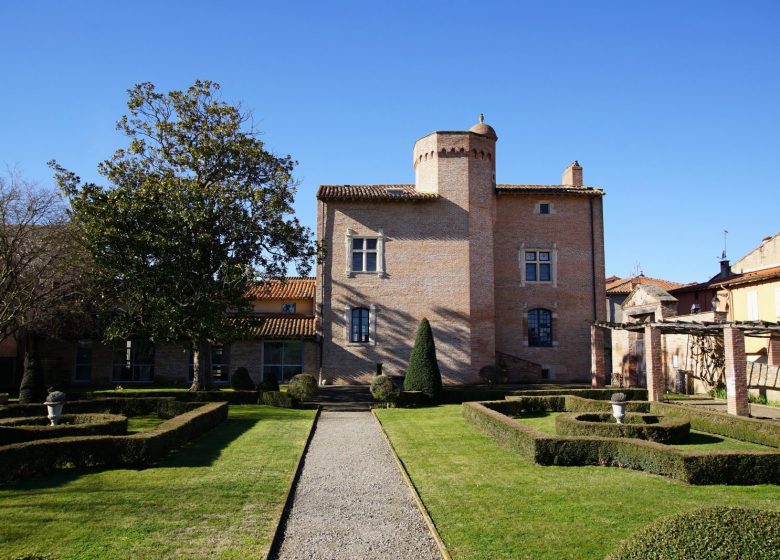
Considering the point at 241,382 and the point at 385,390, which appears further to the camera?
the point at 241,382

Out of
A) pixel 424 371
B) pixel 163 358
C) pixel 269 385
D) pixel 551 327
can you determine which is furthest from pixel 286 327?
pixel 551 327

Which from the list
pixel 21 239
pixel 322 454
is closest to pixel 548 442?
pixel 322 454

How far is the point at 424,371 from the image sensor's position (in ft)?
82.3

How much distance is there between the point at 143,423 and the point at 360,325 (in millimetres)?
13465

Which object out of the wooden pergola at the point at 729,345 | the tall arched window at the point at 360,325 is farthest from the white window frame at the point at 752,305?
the tall arched window at the point at 360,325

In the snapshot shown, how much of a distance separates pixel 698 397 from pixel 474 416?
42.1 feet

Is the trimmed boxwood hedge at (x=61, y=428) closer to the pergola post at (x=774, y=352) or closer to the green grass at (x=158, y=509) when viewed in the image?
the green grass at (x=158, y=509)

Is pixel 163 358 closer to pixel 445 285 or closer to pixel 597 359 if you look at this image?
pixel 445 285

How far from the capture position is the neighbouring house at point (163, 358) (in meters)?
31.1

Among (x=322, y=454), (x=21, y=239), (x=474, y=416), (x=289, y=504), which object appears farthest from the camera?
(x=21, y=239)

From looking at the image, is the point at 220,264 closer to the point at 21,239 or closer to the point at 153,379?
the point at 21,239

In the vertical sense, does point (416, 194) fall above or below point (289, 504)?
above

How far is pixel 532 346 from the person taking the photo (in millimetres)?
33062

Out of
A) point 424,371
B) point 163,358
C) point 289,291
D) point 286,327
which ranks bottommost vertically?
point 424,371
